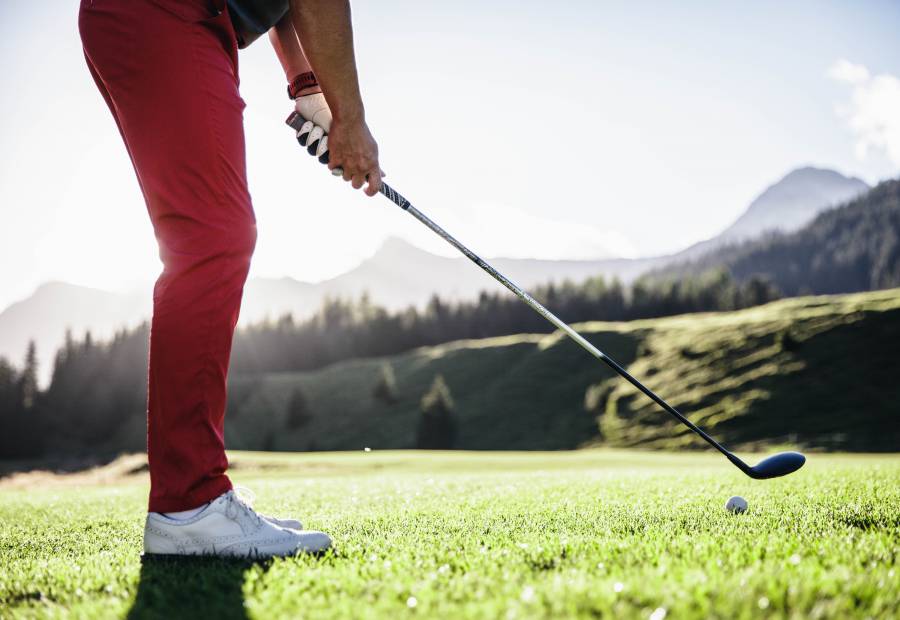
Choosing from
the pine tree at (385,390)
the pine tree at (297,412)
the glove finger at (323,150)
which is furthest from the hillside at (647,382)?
the glove finger at (323,150)

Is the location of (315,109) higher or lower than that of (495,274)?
higher

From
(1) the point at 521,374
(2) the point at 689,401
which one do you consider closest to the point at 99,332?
(1) the point at 521,374

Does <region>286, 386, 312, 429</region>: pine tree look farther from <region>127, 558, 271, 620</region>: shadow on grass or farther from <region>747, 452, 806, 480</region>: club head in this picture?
<region>127, 558, 271, 620</region>: shadow on grass

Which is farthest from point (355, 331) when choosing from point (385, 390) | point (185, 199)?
point (185, 199)

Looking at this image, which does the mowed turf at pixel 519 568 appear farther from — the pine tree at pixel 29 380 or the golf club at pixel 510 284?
the pine tree at pixel 29 380

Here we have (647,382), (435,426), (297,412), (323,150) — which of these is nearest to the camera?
(323,150)

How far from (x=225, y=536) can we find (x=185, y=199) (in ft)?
4.69

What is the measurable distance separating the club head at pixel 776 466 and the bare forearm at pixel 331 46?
3.38 meters

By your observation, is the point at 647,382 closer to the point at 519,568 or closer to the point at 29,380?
the point at 519,568

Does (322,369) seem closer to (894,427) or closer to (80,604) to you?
(894,427)

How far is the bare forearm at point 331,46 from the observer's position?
3.13 m

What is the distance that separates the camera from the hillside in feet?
215

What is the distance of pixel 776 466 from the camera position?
169 inches

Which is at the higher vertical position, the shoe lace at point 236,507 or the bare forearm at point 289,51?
the bare forearm at point 289,51
